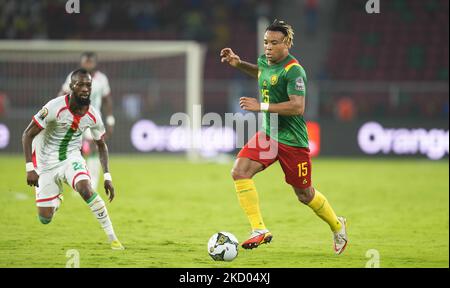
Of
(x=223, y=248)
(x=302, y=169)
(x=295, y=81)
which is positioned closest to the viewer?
(x=223, y=248)

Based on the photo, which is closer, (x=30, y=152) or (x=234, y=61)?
(x=30, y=152)

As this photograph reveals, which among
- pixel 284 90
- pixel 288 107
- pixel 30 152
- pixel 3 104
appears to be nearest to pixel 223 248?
pixel 288 107

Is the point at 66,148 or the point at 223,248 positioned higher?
the point at 66,148

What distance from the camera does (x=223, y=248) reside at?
7578mm

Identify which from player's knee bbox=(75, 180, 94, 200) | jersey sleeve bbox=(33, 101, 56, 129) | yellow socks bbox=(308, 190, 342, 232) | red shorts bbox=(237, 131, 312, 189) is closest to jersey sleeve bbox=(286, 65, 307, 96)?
red shorts bbox=(237, 131, 312, 189)

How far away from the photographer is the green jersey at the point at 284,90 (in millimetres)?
7770

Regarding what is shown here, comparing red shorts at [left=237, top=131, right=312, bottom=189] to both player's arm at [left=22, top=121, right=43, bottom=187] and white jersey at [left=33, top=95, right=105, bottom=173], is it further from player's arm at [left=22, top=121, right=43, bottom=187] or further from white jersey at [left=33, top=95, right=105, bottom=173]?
player's arm at [left=22, top=121, right=43, bottom=187]

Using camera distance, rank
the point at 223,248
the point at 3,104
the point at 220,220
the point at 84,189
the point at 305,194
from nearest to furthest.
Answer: the point at 223,248 < the point at 84,189 < the point at 305,194 < the point at 220,220 < the point at 3,104

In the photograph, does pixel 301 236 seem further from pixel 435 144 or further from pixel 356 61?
pixel 356 61

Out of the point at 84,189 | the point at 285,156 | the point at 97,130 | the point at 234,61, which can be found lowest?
the point at 84,189

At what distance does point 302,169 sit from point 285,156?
0.70 ft

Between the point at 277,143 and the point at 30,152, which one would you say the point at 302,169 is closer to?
the point at 277,143

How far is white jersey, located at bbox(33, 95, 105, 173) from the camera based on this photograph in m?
8.02

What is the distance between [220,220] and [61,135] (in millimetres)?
3350
